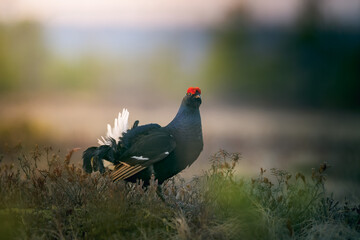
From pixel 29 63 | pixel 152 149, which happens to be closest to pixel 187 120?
pixel 152 149

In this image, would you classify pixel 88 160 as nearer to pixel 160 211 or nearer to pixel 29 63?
pixel 160 211

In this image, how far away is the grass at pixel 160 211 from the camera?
389cm

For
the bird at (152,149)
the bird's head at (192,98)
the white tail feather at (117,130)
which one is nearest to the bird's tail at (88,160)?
the bird at (152,149)

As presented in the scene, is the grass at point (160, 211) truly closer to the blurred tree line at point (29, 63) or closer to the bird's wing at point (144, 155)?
the bird's wing at point (144, 155)

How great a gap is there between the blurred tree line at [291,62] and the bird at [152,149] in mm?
18192

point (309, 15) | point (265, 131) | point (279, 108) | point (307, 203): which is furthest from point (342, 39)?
point (307, 203)

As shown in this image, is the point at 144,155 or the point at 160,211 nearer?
the point at 160,211

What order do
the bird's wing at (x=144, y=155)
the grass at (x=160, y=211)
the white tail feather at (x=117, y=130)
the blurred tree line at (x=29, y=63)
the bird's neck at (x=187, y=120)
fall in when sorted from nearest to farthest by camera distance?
the grass at (x=160, y=211) → the bird's wing at (x=144, y=155) → the bird's neck at (x=187, y=120) → the white tail feather at (x=117, y=130) → the blurred tree line at (x=29, y=63)

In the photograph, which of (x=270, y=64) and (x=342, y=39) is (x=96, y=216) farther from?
(x=270, y=64)

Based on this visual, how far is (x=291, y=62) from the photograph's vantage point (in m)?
29.8

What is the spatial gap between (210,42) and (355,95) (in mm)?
14363

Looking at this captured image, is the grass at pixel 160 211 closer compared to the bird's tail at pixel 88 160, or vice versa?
the grass at pixel 160 211

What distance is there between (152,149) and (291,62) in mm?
26641

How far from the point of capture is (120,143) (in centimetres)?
486
